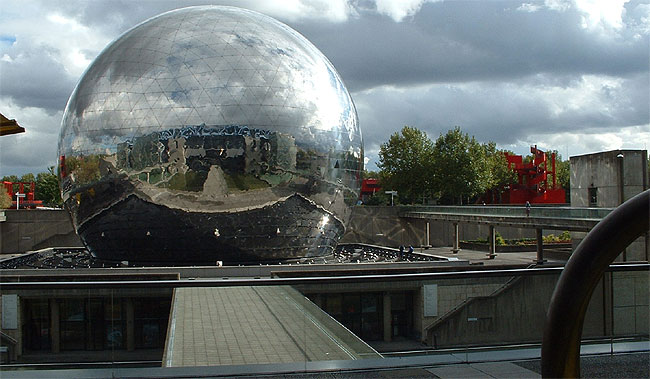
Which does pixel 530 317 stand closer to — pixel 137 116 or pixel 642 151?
pixel 137 116

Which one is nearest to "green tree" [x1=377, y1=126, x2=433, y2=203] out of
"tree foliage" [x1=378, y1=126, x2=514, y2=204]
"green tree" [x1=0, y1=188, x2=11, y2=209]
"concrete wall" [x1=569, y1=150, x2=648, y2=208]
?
"tree foliage" [x1=378, y1=126, x2=514, y2=204]

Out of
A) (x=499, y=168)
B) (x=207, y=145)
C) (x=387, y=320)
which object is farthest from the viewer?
(x=499, y=168)

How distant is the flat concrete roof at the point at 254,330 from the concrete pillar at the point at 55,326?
1008mm

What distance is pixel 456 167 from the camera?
56719 mm

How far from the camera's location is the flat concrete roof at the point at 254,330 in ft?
20.2

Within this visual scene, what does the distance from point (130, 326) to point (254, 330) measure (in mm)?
1182

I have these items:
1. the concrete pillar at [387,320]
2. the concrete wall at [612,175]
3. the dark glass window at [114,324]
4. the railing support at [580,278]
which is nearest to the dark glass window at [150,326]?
the dark glass window at [114,324]

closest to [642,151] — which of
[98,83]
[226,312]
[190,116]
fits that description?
[190,116]

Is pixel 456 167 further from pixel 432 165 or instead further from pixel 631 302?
pixel 631 302

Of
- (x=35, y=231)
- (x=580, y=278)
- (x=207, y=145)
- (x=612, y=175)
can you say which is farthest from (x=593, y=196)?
(x=35, y=231)

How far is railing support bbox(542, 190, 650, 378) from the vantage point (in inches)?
131

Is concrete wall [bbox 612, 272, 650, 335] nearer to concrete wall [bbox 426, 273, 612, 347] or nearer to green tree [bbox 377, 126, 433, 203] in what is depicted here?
concrete wall [bbox 426, 273, 612, 347]

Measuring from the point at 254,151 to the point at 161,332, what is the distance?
44.5 feet

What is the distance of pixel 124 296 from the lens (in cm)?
605
